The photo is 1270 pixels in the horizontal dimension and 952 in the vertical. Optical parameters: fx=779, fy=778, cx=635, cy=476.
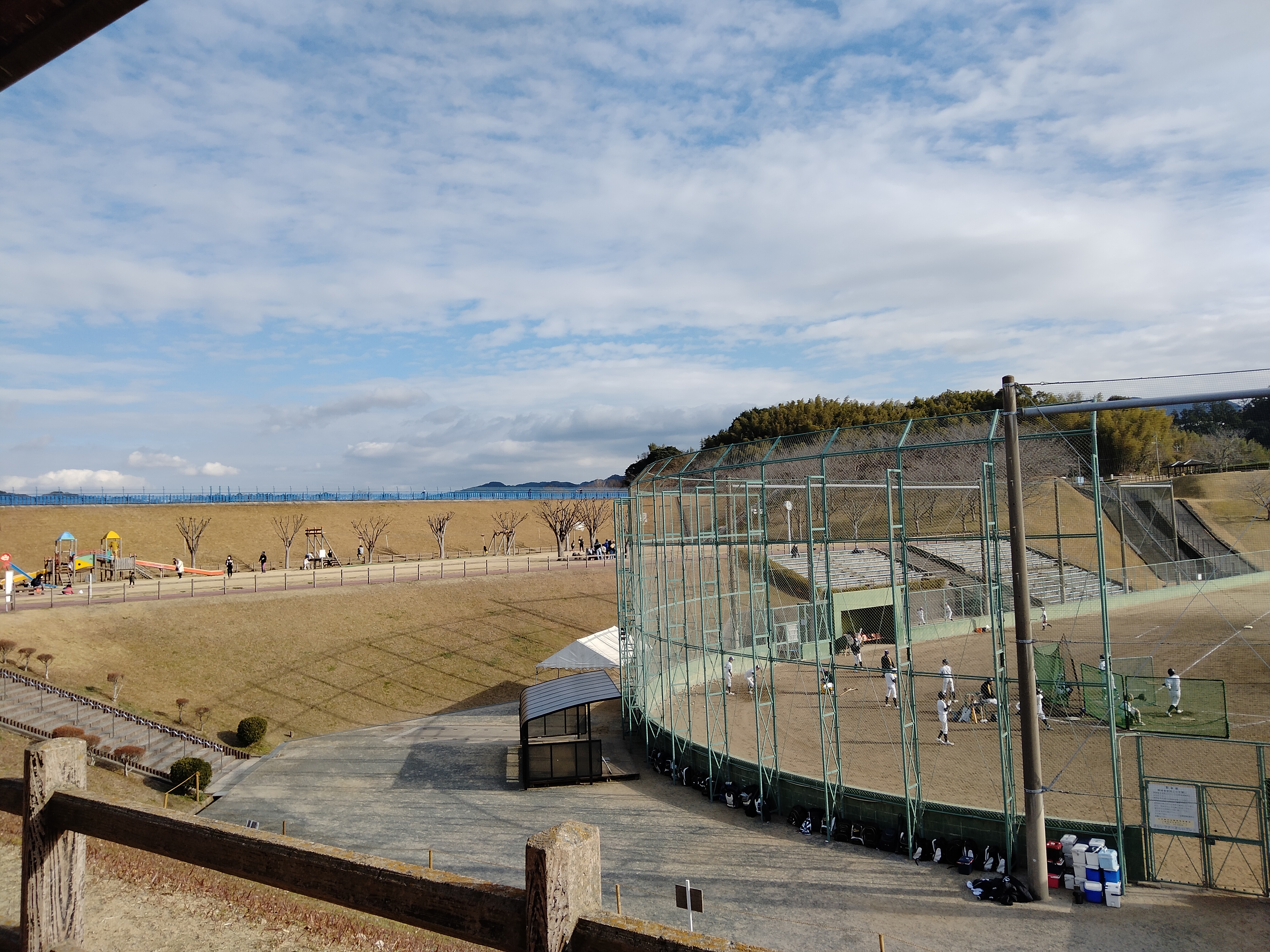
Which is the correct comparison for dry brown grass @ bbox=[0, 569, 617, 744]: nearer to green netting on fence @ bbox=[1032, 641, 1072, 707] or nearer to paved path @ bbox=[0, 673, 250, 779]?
paved path @ bbox=[0, 673, 250, 779]

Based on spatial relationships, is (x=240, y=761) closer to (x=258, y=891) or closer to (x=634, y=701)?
(x=634, y=701)

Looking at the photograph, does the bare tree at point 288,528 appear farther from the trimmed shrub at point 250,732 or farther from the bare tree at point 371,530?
the trimmed shrub at point 250,732

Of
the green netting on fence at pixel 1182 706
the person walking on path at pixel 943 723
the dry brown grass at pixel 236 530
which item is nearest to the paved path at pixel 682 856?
the person walking on path at pixel 943 723

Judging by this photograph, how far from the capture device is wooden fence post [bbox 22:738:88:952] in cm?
315

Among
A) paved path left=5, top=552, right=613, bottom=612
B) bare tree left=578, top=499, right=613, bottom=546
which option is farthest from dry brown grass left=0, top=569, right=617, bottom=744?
bare tree left=578, top=499, right=613, bottom=546

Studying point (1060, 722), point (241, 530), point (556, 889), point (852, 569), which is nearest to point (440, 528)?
point (241, 530)

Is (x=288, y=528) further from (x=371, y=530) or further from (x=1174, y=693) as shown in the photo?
(x=1174, y=693)

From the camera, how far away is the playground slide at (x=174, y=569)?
151ft

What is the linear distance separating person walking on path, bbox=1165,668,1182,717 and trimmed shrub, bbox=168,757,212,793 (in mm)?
25415

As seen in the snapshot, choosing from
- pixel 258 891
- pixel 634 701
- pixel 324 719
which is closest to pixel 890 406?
pixel 634 701

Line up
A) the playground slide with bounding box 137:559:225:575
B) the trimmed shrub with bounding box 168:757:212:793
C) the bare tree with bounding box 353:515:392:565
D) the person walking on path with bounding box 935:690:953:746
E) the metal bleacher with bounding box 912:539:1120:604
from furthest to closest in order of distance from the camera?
the bare tree with bounding box 353:515:392:565, the playground slide with bounding box 137:559:225:575, the metal bleacher with bounding box 912:539:1120:604, the trimmed shrub with bounding box 168:757:212:793, the person walking on path with bounding box 935:690:953:746

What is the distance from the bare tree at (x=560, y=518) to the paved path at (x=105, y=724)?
29557 millimetres

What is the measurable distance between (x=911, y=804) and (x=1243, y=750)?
9411 millimetres

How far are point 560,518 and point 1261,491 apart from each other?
143 ft
